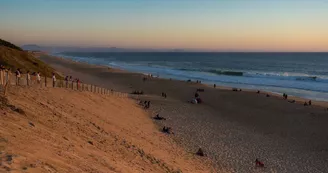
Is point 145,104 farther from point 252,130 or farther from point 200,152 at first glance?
point 200,152

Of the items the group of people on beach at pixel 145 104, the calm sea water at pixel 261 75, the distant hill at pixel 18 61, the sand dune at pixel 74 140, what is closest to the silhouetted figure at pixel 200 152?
the sand dune at pixel 74 140

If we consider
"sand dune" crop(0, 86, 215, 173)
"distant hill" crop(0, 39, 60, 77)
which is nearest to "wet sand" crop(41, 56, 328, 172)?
"sand dune" crop(0, 86, 215, 173)

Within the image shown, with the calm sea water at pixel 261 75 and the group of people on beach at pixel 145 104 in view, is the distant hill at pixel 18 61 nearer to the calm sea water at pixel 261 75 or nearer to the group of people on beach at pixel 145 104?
the group of people on beach at pixel 145 104

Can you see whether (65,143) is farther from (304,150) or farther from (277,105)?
(277,105)

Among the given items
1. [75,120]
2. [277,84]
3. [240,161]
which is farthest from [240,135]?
[277,84]

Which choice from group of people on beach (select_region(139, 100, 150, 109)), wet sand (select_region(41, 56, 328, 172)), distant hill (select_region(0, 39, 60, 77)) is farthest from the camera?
distant hill (select_region(0, 39, 60, 77))

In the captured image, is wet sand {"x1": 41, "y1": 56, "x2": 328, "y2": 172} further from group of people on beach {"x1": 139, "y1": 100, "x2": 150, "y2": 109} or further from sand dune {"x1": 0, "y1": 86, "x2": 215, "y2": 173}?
sand dune {"x1": 0, "y1": 86, "x2": 215, "y2": 173}
